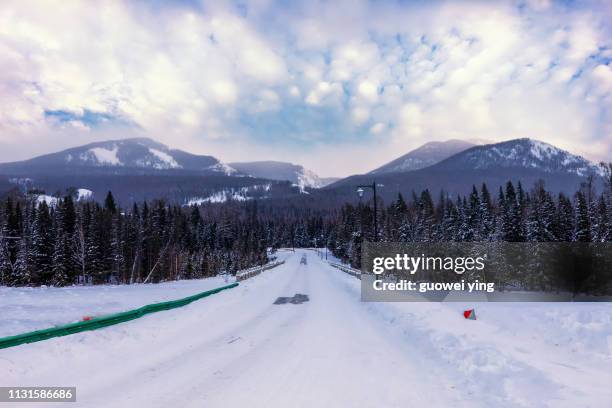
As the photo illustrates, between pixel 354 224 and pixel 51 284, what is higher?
pixel 354 224

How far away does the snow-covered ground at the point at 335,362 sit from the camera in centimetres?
622

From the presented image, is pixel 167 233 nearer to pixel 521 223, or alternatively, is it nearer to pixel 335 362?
pixel 521 223

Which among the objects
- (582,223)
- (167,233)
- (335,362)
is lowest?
(335,362)

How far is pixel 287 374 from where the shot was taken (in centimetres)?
757

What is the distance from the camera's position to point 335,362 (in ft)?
27.9

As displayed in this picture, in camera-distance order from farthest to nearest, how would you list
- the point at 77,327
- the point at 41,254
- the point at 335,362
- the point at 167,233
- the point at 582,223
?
the point at 167,233, the point at 41,254, the point at 582,223, the point at 77,327, the point at 335,362

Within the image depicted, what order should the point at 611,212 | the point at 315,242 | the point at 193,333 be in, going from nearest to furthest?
the point at 193,333, the point at 611,212, the point at 315,242

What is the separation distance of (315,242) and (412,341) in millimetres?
175220

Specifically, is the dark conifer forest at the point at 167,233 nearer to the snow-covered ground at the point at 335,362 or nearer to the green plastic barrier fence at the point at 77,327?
the snow-covered ground at the point at 335,362

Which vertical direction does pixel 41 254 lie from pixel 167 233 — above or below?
below

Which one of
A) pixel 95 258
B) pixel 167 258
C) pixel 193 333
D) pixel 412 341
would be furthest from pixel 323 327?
pixel 167 258

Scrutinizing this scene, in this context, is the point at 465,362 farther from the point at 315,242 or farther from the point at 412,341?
the point at 315,242

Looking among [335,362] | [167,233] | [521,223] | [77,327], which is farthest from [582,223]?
[167,233]

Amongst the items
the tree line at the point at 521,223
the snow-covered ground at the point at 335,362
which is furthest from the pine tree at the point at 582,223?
the snow-covered ground at the point at 335,362
